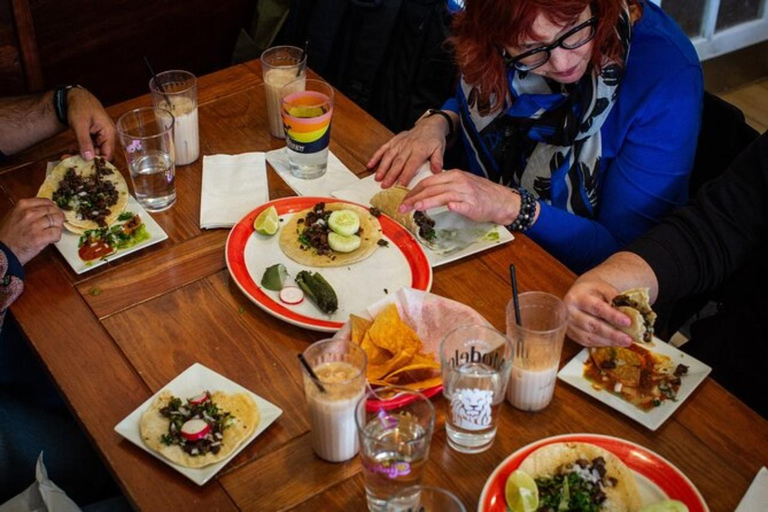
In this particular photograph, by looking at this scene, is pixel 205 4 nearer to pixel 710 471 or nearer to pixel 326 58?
pixel 326 58

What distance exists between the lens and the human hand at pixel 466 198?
6.71 ft

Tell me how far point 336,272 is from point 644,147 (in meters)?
0.80

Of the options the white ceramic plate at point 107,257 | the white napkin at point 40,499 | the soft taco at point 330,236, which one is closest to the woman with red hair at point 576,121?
the soft taco at point 330,236

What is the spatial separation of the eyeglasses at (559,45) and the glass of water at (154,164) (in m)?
0.83

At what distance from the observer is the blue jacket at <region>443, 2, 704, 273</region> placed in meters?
2.14

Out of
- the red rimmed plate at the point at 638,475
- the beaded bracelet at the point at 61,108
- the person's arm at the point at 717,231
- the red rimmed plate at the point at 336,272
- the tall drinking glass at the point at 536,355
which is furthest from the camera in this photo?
the beaded bracelet at the point at 61,108

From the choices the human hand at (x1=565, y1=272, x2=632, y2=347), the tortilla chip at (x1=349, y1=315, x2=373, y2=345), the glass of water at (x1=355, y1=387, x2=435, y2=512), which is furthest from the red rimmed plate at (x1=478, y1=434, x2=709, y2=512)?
the tortilla chip at (x1=349, y1=315, x2=373, y2=345)

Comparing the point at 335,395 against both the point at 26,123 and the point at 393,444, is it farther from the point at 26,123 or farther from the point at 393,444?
the point at 26,123

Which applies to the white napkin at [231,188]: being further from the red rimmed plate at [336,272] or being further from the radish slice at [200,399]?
the radish slice at [200,399]

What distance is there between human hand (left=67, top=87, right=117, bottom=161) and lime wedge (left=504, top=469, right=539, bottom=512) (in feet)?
4.40

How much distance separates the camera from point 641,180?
2.19 metres

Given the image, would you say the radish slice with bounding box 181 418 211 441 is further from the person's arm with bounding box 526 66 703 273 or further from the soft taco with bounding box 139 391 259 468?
the person's arm with bounding box 526 66 703 273

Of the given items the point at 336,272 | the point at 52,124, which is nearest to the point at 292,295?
the point at 336,272

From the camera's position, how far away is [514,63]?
211cm
